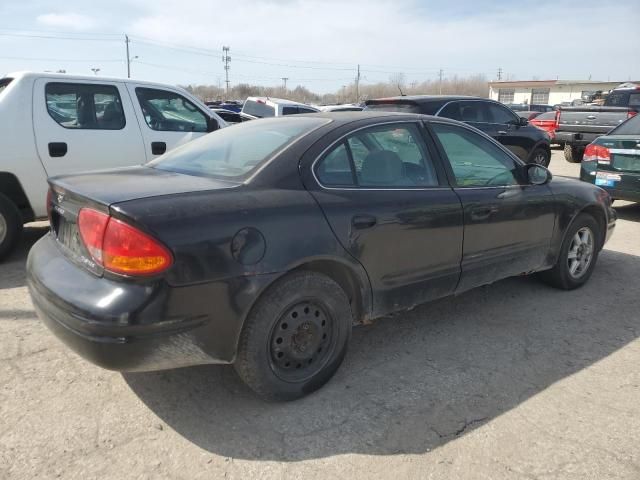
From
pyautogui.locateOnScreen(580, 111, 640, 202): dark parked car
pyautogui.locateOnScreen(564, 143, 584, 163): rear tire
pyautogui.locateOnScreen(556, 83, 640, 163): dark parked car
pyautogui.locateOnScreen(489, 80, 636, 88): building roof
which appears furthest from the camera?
pyautogui.locateOnScreen(489, 80, 636, 88): building roof

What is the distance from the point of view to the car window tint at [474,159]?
3.68m

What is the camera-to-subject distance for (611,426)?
2719 millimetres

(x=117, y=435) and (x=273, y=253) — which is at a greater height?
(x=273, y=253)

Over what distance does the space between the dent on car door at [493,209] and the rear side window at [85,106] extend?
3718mm

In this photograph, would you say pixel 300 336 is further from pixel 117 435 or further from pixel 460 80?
pixel 460 80

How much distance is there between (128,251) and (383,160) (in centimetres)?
168

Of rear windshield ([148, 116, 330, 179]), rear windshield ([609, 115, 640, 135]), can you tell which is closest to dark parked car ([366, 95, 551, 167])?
rear windshield ([609, 115, 640, 135])

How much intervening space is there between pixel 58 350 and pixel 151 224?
156 centimetres

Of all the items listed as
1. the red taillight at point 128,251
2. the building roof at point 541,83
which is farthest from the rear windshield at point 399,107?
the building roof at point 541,83

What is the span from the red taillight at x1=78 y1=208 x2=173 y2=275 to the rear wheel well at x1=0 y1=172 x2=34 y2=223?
3275mm

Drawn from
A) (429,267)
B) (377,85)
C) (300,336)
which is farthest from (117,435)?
(377,85)

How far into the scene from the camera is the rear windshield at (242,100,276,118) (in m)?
14.6

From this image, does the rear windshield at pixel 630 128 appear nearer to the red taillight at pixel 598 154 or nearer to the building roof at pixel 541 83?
the red taillight at pixel 598 154

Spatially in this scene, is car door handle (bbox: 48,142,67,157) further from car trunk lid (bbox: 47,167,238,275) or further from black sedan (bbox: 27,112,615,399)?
car trunk lid (bbox: 47,167,238,275)
